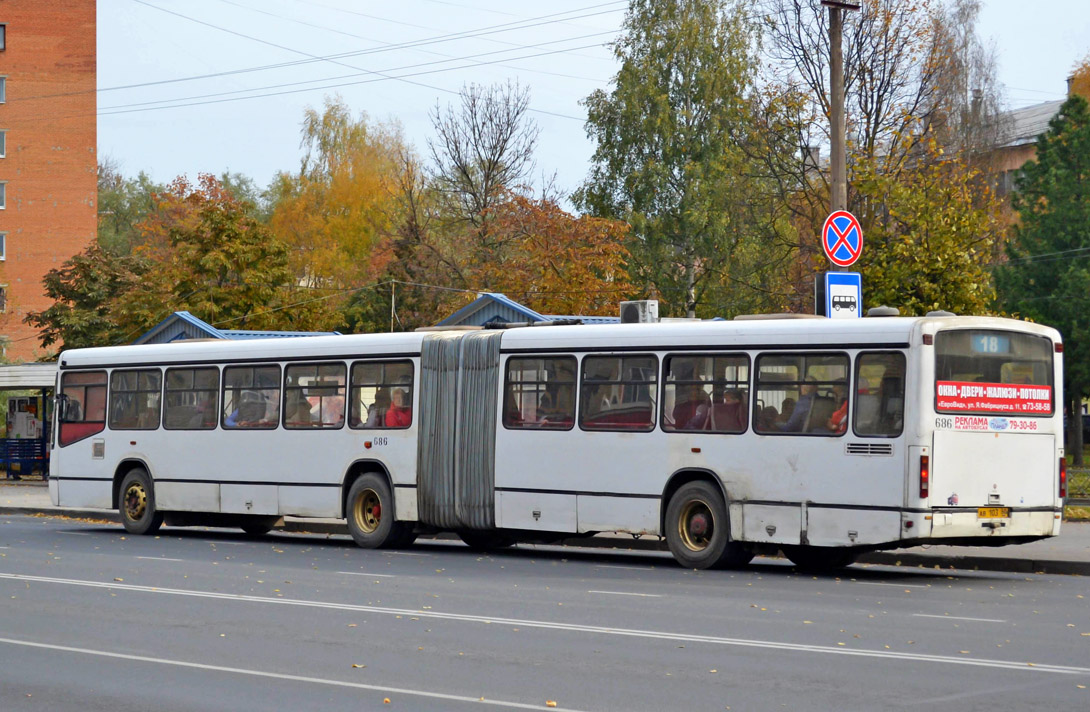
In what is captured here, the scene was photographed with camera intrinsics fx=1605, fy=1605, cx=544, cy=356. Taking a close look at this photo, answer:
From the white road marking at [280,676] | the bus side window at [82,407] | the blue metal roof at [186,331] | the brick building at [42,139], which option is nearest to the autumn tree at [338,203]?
the brick building at [42,139]

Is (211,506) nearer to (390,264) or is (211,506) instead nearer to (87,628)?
(87,628)

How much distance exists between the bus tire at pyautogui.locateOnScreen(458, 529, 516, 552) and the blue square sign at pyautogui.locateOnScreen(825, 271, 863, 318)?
5.03m

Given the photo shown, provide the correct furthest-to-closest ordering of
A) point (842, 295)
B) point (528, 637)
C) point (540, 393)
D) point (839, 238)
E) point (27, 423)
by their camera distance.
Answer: point (27, 423) < point (839, 238) < point (842, 295) < point (540, 393) < point (528, 637)

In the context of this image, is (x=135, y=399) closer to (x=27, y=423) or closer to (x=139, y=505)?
(x=139, y=505)

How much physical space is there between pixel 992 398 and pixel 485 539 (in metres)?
7.44

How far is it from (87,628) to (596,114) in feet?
159

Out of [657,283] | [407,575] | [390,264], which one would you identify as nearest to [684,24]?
[657,283]

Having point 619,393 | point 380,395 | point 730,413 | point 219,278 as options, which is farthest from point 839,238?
point 219,278

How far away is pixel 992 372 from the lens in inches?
646

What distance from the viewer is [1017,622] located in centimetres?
Answer: 1220

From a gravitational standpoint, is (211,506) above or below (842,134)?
below

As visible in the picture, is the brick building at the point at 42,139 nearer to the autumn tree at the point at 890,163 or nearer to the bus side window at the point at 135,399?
the autumn tree at the point at 890,163

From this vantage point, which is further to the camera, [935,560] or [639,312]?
[639,312]

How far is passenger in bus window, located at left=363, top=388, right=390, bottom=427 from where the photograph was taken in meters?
21.0
